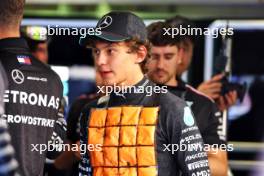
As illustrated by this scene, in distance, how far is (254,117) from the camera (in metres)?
4.10

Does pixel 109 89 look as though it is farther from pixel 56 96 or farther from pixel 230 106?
pixel 230 106

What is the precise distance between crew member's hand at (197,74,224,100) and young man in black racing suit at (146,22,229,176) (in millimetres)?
548

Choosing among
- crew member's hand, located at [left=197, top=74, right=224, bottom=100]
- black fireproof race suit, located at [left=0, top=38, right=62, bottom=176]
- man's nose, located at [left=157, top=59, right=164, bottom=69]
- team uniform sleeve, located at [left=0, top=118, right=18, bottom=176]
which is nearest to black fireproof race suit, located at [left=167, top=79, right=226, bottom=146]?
man's nose, located at [left=157, top=59, right=164, bottom=69]

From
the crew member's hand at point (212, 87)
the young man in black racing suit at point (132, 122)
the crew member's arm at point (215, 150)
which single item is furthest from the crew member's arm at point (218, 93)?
the young man in black racing suit at point (132, 122)

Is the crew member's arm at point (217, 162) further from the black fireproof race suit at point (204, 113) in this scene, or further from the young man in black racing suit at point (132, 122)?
the young man in black racing suit at point (132, 122)

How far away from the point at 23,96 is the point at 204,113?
1.17m

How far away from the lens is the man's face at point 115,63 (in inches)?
103

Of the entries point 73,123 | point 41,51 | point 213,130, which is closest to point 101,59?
point 213,130

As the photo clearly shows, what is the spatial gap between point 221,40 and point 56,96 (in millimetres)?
1825

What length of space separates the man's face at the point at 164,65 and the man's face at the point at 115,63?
0.66m

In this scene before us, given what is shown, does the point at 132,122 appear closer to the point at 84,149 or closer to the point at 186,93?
the point at 84,149

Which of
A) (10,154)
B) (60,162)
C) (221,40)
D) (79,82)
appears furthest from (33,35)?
(10,154)

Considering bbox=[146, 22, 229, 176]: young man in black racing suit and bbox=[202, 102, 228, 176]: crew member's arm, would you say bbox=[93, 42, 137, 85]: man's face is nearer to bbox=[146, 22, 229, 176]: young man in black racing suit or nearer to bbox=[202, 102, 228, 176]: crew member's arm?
bbox=[146, 22, 229, 176]: young man in black racing suit

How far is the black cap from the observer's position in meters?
2.63
